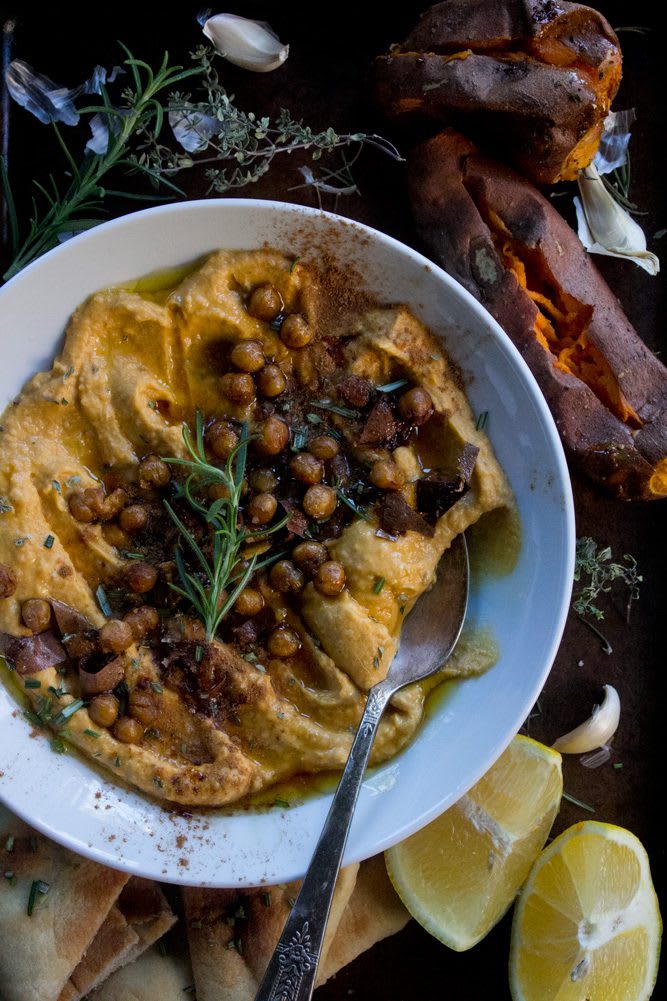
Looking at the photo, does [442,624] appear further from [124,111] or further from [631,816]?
[124,111]

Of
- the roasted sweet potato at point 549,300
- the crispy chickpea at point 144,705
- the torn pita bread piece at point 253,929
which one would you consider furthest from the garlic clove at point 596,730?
the crispy chickpea at point 144,705

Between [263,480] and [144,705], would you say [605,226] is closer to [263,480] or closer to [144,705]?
[263,480]

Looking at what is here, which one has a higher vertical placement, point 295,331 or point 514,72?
point 514,72

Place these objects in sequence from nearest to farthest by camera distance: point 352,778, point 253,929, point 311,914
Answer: point 311,914 → point 352,778 → point 253,929

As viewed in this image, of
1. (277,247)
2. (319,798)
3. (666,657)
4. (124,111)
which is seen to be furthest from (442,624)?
(124,111)

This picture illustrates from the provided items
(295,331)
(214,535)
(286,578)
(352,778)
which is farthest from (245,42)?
(352,778)

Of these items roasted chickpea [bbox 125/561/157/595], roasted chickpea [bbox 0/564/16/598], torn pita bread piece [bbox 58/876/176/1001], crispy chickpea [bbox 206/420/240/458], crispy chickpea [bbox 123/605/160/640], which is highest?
roasted chickpea [bbox 0/564/16/598]

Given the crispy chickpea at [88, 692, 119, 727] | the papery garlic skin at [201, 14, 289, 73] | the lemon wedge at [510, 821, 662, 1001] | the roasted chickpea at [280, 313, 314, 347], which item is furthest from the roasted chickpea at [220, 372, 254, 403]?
the lemon wedge at [510, 821, 662, 1001]

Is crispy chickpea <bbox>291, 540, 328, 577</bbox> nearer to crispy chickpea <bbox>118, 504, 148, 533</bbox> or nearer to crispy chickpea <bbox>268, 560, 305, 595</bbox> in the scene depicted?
crispy chickpea <bbox>268, 560, 305, 595</bbox>
